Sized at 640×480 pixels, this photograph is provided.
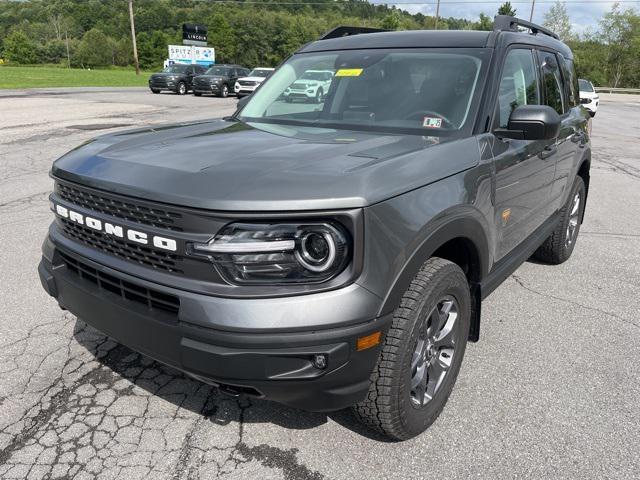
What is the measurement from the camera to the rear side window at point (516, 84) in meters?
3.13

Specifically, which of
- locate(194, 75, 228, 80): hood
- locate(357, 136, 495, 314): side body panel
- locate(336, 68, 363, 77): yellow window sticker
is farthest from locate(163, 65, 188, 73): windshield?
locate(357, 136, 495, 314): side body panel

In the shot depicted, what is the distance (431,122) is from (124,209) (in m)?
1.70

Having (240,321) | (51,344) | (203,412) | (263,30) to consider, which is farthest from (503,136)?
(263,30)

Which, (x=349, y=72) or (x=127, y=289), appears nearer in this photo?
(x=127, y=289)

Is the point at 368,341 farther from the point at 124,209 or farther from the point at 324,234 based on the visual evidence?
the point at 124,209

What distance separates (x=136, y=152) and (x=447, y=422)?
202 cm

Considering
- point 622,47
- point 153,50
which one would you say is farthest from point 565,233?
point 153,50

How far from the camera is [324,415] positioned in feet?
8.81

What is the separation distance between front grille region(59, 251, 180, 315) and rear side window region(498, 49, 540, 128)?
2.13m

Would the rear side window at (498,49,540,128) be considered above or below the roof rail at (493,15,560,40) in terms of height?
below

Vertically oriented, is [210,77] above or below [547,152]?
above

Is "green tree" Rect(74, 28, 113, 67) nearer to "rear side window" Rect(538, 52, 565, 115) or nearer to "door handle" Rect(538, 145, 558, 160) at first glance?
"rear side window" Rect(538, 52, 565, 115)

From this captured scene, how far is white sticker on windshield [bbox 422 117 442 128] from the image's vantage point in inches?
115

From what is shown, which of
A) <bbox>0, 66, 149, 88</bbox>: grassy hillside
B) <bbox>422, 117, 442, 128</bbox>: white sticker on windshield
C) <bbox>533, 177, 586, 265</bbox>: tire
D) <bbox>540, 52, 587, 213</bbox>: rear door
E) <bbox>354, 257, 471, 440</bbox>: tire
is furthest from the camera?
<bbox>0, 66, 149, 88</bbox>: grassy hillside
